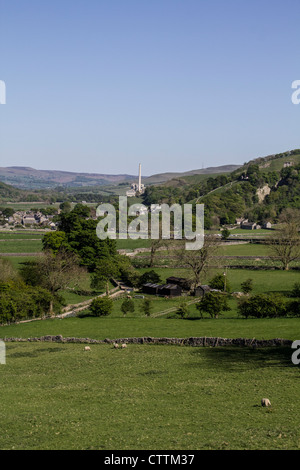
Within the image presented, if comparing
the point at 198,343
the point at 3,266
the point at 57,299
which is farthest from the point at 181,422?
the point at 3,266

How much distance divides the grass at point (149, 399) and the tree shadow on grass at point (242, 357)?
2.2 inches

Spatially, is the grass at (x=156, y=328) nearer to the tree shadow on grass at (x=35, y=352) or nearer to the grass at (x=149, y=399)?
the grass at (x=149, y=399)

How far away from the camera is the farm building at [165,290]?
58.7m

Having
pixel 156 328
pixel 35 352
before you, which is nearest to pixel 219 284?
pixel 156 328

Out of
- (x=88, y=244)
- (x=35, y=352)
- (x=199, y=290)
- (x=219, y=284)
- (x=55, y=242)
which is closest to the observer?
(x=35, y=352)

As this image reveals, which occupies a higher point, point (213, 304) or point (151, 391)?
point (213, 304)

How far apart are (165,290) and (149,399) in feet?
123

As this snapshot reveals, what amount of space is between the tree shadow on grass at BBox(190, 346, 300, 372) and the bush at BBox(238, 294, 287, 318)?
1170 cm

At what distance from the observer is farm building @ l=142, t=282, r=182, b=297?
58.7m

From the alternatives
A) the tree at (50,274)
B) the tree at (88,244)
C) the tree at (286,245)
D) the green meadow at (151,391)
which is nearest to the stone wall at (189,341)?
the green meadow at (151,391)

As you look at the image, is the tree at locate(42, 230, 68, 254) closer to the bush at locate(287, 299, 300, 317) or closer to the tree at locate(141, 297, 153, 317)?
the tree at locate(141, 297, 153, 317)

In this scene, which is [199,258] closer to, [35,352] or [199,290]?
[199,290]

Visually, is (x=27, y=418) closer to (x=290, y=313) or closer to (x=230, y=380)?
(x=230, y=380)

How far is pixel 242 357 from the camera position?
28906 millimetres
